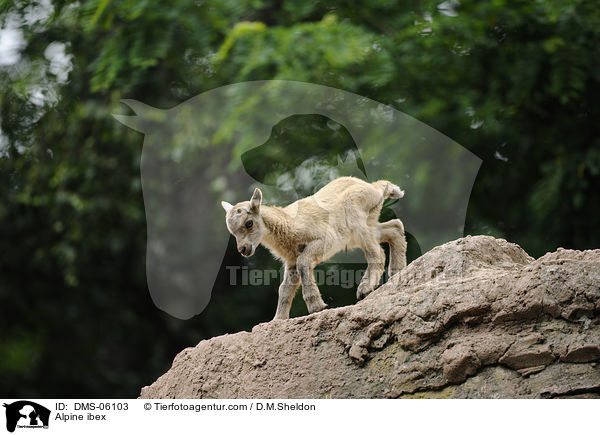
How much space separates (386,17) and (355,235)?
354 cm

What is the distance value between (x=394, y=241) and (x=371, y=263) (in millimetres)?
232

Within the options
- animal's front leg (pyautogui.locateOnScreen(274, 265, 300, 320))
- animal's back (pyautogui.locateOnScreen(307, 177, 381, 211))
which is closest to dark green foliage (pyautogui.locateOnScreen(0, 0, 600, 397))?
animal's front leg (pyautogui.locateOnScreen(274, 265, 300, 320))

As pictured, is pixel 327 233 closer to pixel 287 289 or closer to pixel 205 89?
pixel 287 289

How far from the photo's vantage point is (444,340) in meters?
3.13

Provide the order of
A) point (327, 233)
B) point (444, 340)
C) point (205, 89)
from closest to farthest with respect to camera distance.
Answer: point (444, 340) → point (327, 233) → point (205, 89)

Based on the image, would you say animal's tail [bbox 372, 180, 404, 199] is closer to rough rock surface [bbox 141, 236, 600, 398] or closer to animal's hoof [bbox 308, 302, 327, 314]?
rough rock surface [bbox 141, 236, 600, 398]

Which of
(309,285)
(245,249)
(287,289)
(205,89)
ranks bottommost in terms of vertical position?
(205,89)

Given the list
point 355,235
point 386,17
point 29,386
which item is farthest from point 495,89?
point 29,386

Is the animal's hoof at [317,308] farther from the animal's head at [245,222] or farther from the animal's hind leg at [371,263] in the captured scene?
the animal's head at [245,222]

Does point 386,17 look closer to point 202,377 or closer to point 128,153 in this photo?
point 128,153

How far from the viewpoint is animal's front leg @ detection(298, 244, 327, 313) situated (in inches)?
141
